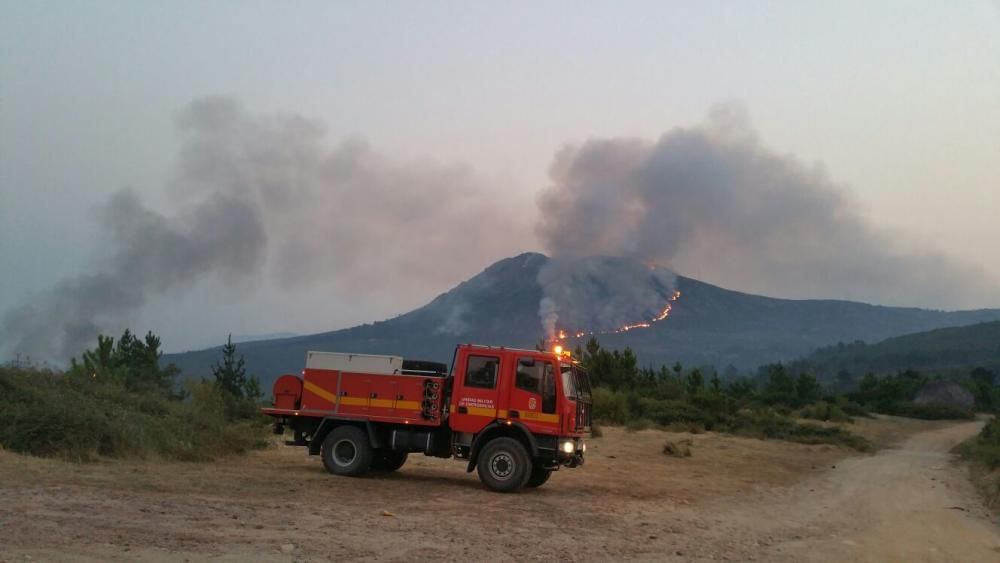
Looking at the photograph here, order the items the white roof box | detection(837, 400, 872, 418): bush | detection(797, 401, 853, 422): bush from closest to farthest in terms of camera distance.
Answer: the white roof box
detection(797, 401, 853, 422): bush
detection(837, 400, 872, 418): bush

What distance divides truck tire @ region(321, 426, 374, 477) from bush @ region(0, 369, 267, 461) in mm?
3847

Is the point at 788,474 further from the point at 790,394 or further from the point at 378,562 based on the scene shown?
the point at 790,394

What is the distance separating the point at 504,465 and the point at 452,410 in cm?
151

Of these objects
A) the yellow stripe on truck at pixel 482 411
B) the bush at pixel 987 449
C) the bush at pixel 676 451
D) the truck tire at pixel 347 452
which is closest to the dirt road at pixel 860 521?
the bush at pixel 987 449

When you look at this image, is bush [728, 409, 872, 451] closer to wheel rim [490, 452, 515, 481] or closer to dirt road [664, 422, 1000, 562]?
dirt road [664, 422, 1000, 562]

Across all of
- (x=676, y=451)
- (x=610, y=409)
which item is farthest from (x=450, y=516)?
(x=610, y=409)

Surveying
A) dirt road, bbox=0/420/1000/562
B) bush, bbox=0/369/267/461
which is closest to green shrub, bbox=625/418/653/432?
dirt road, bbox=0/420/1000/562

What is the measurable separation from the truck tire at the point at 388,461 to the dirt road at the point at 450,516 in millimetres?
533

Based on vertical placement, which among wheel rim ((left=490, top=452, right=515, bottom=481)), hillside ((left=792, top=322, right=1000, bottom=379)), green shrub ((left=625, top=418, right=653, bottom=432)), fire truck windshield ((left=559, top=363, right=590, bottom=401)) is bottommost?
wheel rim ((left=490, top=452, right=515, bottom=481))

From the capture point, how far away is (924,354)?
153 m

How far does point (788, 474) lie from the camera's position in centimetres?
2464

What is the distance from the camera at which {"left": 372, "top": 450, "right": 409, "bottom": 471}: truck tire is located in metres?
18.5

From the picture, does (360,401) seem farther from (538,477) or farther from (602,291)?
(602,291)

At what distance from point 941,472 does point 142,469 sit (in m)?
23.6
